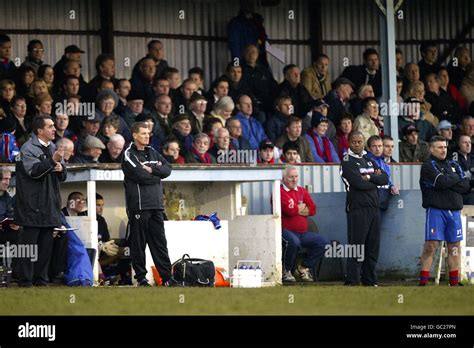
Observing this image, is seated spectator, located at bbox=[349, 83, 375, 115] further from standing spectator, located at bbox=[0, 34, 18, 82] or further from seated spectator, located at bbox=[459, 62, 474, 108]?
standing spectator, located at bbox=[0, 34, 18, 82]

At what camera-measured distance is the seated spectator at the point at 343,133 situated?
26719 mm

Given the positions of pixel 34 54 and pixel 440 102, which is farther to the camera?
pixel 440 102

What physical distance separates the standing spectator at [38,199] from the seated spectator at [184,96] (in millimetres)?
6750

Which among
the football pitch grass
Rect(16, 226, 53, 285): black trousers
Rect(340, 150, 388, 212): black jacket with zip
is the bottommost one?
the football pitch grass

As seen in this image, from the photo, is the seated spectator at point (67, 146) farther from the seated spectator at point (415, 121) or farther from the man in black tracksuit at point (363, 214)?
the seated spectator at point (415, 121)

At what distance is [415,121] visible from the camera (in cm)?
2823

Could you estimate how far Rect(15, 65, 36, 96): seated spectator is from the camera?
80.7ft

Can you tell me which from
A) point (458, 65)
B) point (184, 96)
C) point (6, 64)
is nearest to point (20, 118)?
point (6, 64)

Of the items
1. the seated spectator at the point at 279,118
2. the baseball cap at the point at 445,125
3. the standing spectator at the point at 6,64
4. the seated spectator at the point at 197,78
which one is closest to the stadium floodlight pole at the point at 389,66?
the baseball cap at the point at 445,125

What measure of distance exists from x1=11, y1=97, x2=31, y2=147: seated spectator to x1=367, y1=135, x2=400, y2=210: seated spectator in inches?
207

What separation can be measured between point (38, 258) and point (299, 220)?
5.63m

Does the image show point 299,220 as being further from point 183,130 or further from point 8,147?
point 8,147

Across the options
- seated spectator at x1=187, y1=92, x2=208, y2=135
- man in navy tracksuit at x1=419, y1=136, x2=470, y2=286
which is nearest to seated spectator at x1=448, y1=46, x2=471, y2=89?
seated spectator at x1=187, y1=92, x2=208, y2=135
